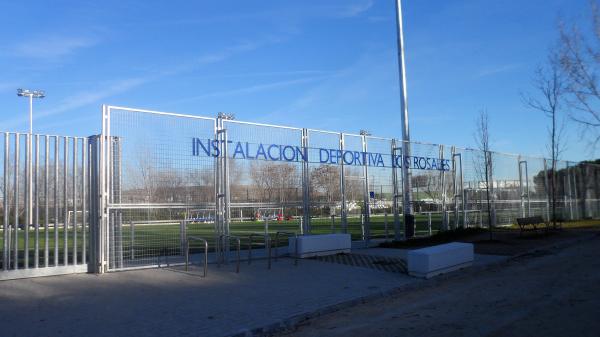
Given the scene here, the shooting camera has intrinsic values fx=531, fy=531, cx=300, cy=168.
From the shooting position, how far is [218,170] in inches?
517

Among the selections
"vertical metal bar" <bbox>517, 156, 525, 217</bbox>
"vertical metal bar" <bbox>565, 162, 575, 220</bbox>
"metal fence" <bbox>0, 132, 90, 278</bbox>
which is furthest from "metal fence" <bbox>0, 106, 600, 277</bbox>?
"vertical metal bar" <bbox>565, 162, 575, 220</bbox>

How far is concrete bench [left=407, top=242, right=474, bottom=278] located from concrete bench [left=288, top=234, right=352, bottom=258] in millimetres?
3208

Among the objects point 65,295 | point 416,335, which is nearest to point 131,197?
point 65,295

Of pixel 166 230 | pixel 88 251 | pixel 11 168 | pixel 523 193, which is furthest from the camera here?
pixel 523 193

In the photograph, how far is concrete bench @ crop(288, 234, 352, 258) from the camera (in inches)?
536

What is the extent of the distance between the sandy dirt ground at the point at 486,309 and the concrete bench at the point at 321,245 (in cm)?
380

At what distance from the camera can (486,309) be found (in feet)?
25.5

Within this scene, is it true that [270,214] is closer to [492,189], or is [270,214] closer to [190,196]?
[190,196]

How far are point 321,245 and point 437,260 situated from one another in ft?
12.1

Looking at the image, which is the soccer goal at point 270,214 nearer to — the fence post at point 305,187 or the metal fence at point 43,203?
the fence post at point 305,187

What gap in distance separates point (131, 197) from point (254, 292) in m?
3.90

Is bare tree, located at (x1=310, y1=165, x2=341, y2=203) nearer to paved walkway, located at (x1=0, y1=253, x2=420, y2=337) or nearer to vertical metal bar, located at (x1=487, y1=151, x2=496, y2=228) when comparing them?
paved walkway, located at (x1=0, y1=253, x2=420, y2=337)

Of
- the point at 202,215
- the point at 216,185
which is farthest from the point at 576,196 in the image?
the point at 202,215

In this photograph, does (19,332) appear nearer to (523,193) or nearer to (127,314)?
(127,314)
